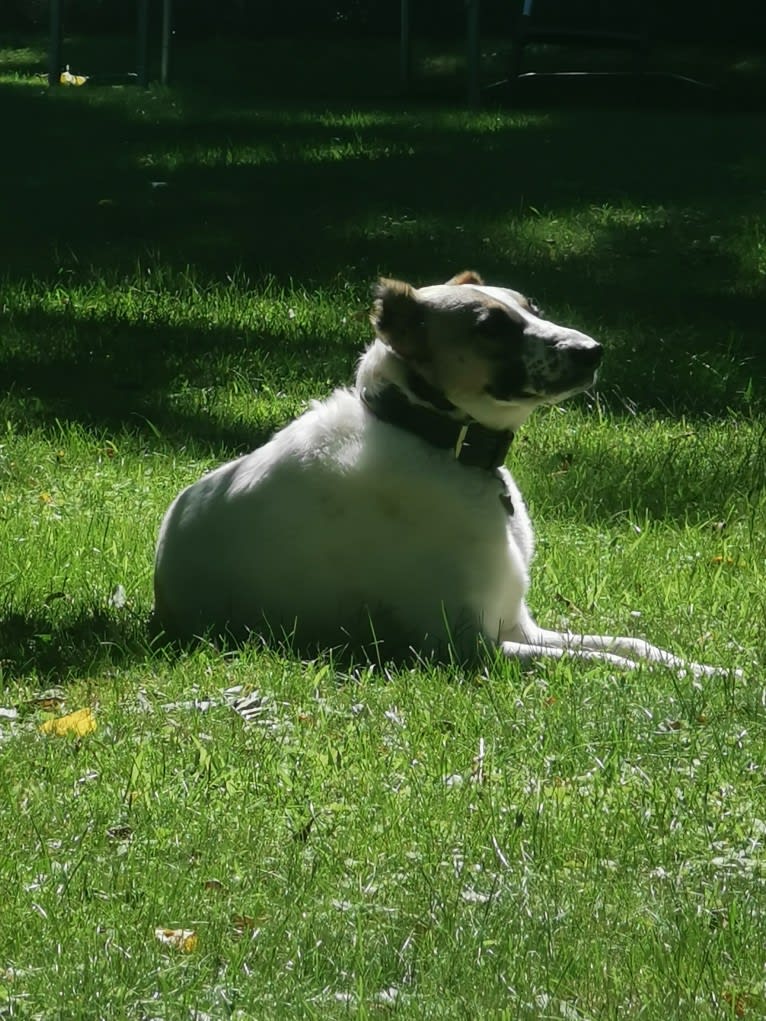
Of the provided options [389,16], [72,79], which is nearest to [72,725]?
[72,79]

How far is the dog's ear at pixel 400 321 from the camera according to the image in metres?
4.96

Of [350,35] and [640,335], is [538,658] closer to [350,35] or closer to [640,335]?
[640,335]

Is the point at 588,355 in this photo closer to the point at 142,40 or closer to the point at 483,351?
the point at 483,351

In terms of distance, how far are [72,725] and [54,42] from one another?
1529 cm

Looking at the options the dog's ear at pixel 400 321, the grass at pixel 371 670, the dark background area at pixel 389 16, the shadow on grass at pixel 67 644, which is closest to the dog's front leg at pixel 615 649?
the grass at pixel 371 670

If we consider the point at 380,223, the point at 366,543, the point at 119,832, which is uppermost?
the point at 366,543

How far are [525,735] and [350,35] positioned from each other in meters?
21.7

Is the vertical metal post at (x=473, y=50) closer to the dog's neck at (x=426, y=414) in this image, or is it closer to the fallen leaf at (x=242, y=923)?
the dog's neck at (x=426, y=414)

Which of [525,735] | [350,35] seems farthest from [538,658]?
[350,35]

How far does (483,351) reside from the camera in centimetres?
497

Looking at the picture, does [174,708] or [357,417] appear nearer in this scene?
[174,708]

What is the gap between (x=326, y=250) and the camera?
10836mm

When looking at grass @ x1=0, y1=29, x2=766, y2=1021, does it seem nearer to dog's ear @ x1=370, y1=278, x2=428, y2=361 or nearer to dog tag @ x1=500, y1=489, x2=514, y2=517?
dog tag @ x1=500, y1=489, x2=514, y2=517

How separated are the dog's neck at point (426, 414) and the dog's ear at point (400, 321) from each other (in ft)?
0.17
